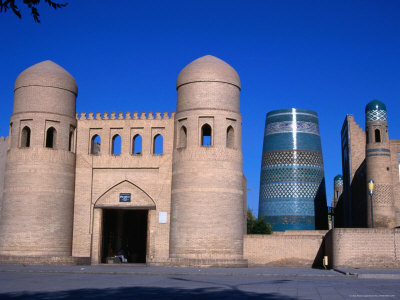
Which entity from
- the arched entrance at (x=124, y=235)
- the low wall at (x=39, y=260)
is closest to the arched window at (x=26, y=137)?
the arched entrance at (x=124, y=235)

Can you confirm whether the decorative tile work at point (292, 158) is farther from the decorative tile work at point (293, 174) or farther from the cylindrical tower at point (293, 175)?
the decorative tile work at point (293, 174)

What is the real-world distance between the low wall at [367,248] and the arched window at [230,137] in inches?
271

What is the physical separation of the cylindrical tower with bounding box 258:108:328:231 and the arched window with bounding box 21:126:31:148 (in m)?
33.6

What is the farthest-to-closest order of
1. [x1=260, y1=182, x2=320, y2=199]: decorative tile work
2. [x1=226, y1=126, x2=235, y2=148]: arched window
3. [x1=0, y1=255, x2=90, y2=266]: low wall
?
[x1=260, y1=182, x2=320, y2=199]: decorative tile work → [x1=226, y1=126, x2=235, y2=148]: arched window → [x1=0, y1=255, x2=90, y2=266]: low wall

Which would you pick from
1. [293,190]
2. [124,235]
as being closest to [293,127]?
[293,190]

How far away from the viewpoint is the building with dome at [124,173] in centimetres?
2367

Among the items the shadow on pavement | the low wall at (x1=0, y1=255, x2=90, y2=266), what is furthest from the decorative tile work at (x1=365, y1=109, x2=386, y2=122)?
the shadow on pavement

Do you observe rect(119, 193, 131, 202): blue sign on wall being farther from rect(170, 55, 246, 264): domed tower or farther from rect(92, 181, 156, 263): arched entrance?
rect(170, 55, 246, 264): domed tower

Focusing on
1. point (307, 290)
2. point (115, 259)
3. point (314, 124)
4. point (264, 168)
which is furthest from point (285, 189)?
point (307, 290)

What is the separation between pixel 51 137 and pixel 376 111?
17.8m

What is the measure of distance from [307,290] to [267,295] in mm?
1365

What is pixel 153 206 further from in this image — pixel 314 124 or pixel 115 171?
pixel 314 124

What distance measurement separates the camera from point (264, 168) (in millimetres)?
57781

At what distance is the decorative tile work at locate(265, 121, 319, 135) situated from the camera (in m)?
57.1
